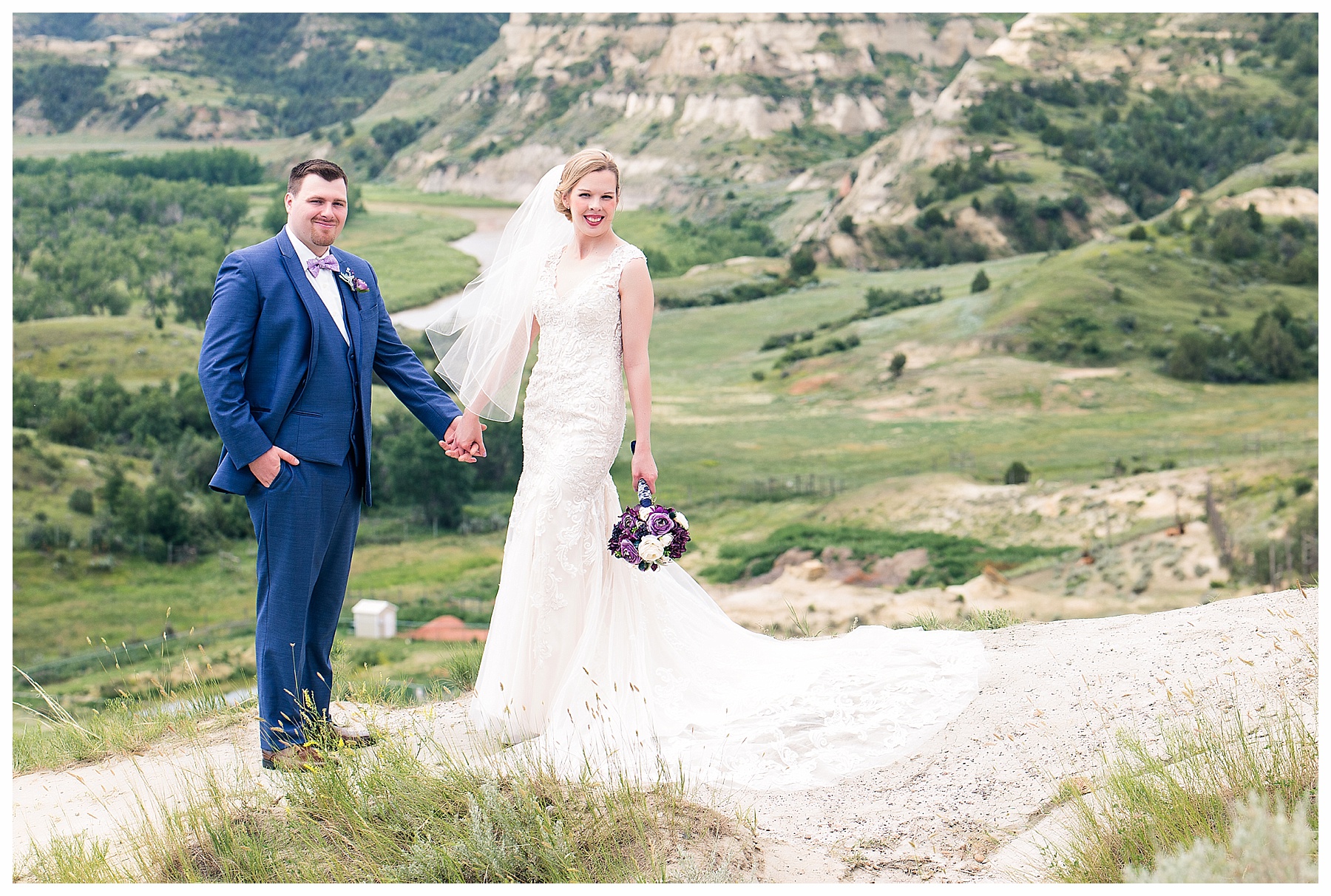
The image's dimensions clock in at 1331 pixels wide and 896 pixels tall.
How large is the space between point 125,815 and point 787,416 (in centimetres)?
3889

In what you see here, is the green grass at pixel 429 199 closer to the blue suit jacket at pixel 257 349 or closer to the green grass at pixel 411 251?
the green grass at pixel 411 251

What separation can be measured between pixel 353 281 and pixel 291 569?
4.07 feet

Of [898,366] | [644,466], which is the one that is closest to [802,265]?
[898,366]

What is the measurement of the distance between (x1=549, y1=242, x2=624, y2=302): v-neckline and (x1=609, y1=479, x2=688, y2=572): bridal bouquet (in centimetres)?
91

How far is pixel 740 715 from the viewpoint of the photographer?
4988 millimetres

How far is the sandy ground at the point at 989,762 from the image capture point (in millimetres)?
3920

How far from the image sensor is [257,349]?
14.8ft

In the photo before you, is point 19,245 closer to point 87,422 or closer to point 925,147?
point 87,422

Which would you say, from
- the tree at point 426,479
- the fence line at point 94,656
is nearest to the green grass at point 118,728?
the fence line at point 94,656

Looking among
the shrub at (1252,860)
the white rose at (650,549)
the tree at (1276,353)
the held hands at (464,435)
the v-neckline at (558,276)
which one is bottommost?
the tree at (1276,353)

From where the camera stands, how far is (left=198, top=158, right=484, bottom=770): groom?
4434 mm

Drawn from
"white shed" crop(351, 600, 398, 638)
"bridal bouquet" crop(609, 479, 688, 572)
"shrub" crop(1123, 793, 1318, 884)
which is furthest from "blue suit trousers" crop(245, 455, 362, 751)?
"white shed" crop(351, 600, 398, 638)

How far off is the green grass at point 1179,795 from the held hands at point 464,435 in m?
2.87
